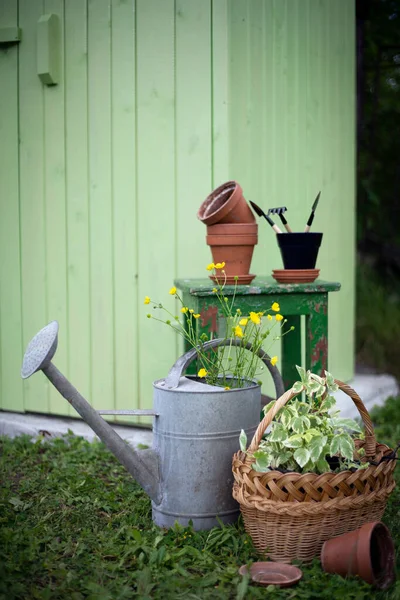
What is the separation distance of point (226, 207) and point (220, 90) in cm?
73

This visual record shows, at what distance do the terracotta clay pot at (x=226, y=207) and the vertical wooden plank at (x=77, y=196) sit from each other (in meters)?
0.95

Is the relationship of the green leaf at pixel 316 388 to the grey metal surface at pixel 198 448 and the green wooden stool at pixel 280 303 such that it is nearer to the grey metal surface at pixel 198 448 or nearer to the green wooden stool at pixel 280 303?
the grey metal surface at pixel 198 448

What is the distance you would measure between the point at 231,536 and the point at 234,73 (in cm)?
213

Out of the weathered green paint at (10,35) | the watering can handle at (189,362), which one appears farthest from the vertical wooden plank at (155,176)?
the watering can handle at (189,362)

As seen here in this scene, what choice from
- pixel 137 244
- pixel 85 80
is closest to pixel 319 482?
pixel 137 244

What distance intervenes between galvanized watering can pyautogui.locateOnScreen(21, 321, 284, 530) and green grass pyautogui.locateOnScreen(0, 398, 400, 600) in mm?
89

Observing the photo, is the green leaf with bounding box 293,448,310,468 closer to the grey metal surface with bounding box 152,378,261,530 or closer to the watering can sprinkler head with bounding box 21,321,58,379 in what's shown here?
the grey metal surface with bounding box 152,378,261,530

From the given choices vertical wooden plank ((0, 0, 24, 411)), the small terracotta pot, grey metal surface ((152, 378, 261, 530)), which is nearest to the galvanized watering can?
grey metal surface ((152, 378, 261, 530))

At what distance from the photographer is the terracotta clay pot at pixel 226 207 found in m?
3.13

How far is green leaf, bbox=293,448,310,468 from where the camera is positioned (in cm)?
236

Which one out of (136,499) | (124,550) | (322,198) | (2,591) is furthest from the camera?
(322,198)

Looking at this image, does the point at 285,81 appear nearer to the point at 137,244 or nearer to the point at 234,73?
the point at 234,73

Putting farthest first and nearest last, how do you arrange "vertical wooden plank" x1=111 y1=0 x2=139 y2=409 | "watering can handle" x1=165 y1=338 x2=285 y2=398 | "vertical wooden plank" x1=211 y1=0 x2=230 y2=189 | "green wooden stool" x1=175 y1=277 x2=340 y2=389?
1. "vertical wooden plank" x1=111 y1=0 x2=139 y2=409
2. "vertical wooden plank" x1=211 y1=0 x2=230 y2=189
3. "green wooden stool" x1=175 y1=277 x2=340 y2=389
4. "watering can handle" x1=165 y1=338 x2=285 y2=398

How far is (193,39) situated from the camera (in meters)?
3.58
